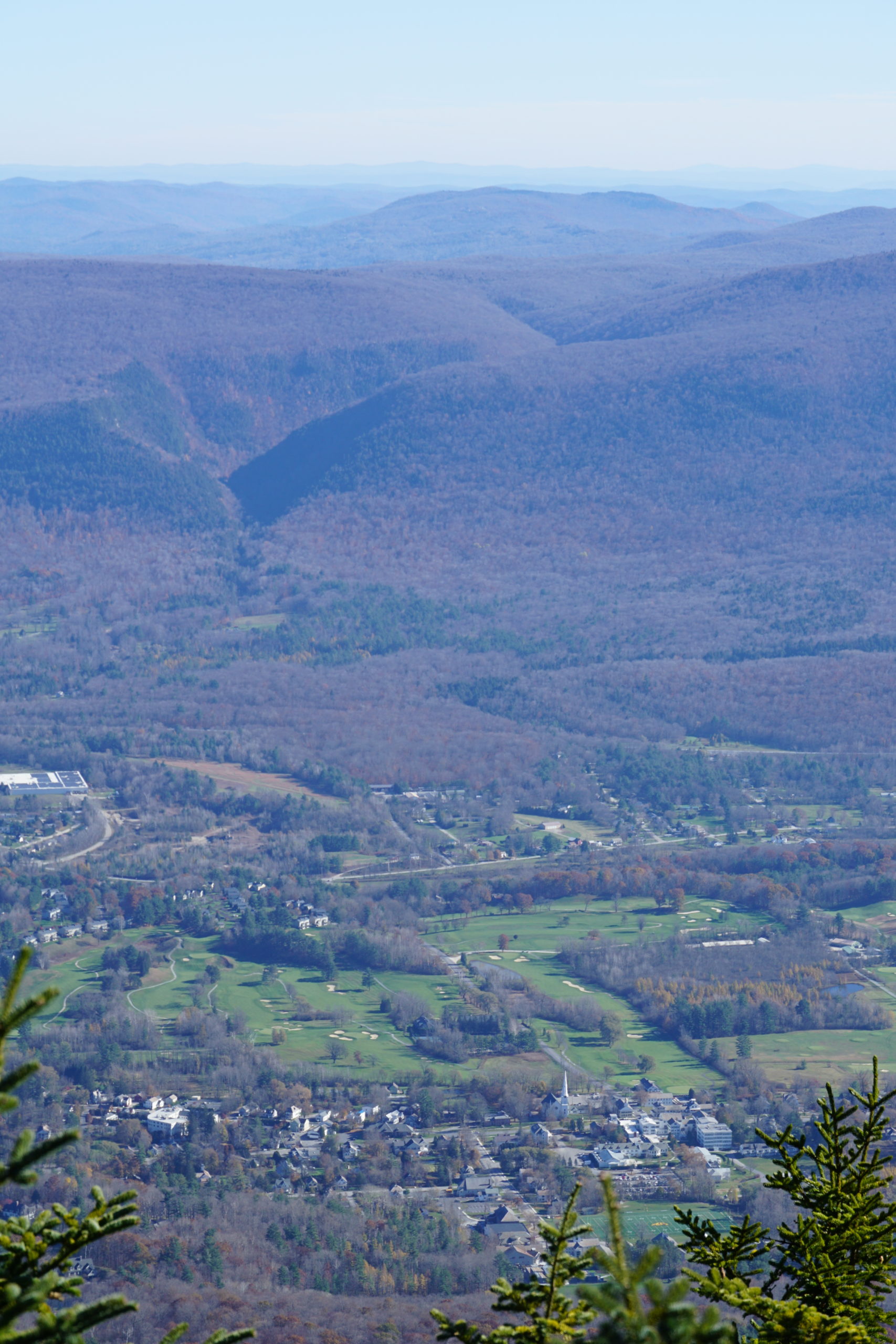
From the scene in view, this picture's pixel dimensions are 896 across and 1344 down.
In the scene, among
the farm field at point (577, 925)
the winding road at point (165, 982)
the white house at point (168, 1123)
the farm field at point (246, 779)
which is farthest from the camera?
the farm field at point (246, 779)

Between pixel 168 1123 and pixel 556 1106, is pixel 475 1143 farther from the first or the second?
pixel 168 1123

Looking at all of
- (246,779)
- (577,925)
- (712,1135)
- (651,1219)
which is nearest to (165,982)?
(577,925)

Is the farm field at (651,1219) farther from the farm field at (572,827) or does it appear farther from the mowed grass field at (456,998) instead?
the farm field at (572,827)

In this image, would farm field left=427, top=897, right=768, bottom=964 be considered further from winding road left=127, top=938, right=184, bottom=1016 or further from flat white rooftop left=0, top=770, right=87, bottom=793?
flat white rooftop left=0, top=770, right=87, bottom=793

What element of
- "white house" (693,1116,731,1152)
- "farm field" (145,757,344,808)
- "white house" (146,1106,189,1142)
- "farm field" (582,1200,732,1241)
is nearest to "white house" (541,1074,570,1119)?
"white house" (693,1116,731,1152)

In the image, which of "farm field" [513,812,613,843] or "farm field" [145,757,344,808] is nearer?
"farm field" [513,812,613,843]

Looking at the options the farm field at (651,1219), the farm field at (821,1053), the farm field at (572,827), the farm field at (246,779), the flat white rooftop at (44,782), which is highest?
the farm field at (651,1219)

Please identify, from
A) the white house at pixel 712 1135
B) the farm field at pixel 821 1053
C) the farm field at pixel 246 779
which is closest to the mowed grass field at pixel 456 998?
the farm field at pixel 821 1053

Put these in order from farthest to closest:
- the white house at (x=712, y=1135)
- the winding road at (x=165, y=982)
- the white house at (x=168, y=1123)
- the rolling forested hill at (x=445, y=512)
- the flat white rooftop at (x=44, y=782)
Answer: the rolling forested hill at (x=445, y=512)
the flat white rooftop at (x=44, y=782)
the winding road at (x=165, y=982)
the white house at (x=168, y=1123)
the white house at (x=712, y=1135)

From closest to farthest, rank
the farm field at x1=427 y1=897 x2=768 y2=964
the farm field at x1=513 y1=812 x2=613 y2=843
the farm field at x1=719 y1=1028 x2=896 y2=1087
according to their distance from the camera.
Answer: the farm field at x1=719 y1=1028 x2=896 y2=1087 < the farm field at x1=427 y1=897 x2=768 y2=964 < the farm field at x1=513 y1=812 x2=613 y2=843
